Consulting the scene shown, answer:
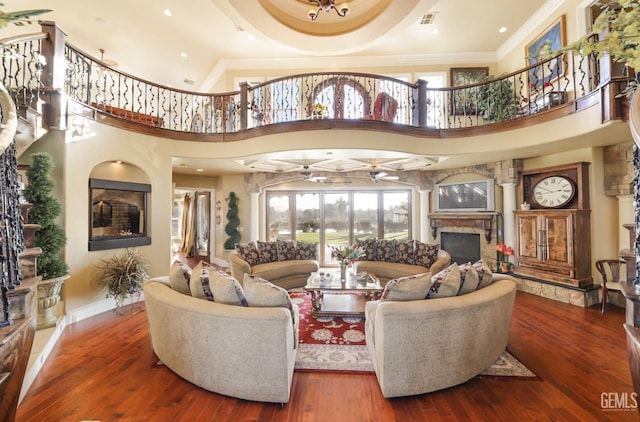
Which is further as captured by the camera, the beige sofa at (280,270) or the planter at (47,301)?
the beige sofa at (280,270)

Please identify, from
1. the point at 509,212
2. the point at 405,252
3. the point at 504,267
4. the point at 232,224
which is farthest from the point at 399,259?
the point at 232,224

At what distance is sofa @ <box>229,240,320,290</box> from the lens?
5.05 meters

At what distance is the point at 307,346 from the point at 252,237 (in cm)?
497

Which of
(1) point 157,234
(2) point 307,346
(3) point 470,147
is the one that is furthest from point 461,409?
(1) point 157,234

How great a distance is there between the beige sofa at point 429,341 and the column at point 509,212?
3.98 metres

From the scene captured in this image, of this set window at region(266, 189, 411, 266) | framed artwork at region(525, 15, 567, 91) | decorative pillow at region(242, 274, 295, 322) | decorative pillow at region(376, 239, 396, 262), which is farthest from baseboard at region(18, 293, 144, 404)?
framed artwork at region(525, 15, 567, 91)

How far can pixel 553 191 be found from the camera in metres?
5.00

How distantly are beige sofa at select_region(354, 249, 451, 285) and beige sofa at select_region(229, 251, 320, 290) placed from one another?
1.01 metres

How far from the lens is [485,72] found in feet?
22.7

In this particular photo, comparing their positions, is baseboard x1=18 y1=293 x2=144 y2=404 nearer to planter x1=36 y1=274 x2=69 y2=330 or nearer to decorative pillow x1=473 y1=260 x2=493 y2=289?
planter x1=36 y1=274 x2=69 y2=330

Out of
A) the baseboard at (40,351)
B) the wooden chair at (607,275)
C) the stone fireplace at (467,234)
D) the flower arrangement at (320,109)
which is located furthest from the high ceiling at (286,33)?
the baseboard at (40,351)

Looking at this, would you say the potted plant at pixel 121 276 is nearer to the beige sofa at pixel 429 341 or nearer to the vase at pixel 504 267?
the beige sofa at pixel 429 341

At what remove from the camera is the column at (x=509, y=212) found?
5570 mm

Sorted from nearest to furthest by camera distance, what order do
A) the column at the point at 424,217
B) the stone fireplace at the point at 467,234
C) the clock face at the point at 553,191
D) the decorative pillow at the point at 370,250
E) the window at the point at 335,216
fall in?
the clock face at the point at 553,191 < the decorative pillow at the point at 370,250 < the stone fireplace at the point at 467,234 < the column at the point at 424,217 < the window at the point at 335,216
